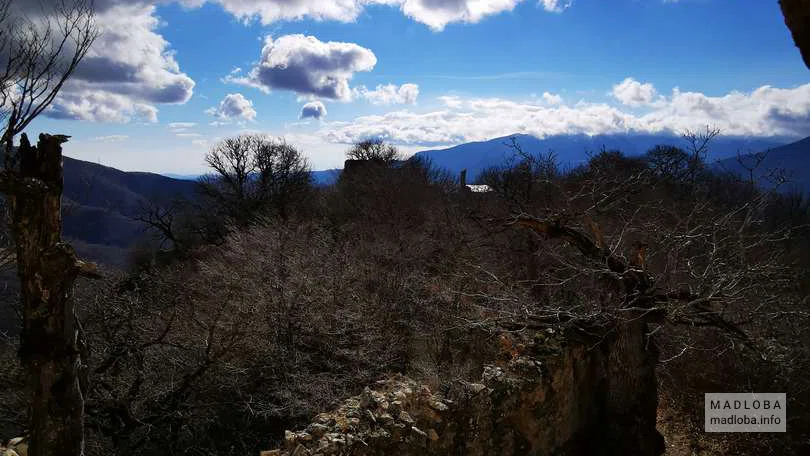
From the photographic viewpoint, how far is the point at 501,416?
6.94 metres

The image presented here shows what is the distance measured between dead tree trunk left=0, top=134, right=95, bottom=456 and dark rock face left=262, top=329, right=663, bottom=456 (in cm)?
215

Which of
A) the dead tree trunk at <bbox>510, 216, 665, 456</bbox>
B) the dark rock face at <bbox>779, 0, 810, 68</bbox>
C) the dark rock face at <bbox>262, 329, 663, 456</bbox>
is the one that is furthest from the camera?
the dead tree trunk at <bbox>510, 216, 665, 456</bbox>

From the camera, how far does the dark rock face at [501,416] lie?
5703 mm

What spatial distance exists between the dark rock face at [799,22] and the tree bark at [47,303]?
15.7 feet

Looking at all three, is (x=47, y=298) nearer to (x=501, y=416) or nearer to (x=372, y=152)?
(x=501, y=416)

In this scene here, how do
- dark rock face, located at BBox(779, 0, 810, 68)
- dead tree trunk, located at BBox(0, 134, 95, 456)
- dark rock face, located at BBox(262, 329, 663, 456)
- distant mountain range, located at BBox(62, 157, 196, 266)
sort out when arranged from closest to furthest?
dark rock face, located at BBox(779, 0, 810, 68)
dead tree trunk, located at BBox(0, 134, 95, 456)
dark rock face, located at BBox(262, 329, 663, 456)
distant mountain range, located at BBox(62, 157, 196, 266)

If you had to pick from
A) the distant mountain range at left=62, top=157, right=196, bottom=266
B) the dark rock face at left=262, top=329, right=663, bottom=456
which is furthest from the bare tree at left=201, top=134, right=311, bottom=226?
the dark rock face at left=262, top=329, right=663, bottom=456

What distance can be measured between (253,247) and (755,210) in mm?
15500

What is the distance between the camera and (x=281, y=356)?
12.9m

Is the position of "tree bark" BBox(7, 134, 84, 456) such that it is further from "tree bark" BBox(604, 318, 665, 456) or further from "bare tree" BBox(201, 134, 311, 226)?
"bare tree" BBox(201, 134, 311, 226)

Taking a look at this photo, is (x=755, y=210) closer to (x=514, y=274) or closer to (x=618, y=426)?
(x=618, y=426)

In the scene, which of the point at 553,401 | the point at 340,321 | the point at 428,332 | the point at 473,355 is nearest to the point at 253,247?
the point at 340,321

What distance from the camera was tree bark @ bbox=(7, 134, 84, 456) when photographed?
13.5 feet

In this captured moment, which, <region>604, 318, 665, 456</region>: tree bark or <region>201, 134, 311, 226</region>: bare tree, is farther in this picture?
<region>201, 134, 311, 226</region>: bare tree
